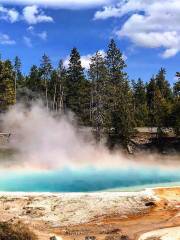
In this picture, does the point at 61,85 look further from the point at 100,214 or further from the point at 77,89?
the point at 100,214

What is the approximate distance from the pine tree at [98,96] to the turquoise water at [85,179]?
13.3 m

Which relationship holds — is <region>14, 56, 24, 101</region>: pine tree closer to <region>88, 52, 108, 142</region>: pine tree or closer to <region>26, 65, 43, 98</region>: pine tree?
<region>26, 65, 43, 98</region>: pine tree

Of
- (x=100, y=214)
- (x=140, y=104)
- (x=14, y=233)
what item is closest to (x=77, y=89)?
(x=140, y=104)

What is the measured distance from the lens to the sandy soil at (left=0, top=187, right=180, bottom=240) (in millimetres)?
20562

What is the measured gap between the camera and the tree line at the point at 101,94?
56.3m

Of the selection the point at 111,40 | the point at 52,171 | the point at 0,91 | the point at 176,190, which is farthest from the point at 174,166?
the point at 111,40

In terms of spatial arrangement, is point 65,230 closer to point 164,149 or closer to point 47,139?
point 47,139

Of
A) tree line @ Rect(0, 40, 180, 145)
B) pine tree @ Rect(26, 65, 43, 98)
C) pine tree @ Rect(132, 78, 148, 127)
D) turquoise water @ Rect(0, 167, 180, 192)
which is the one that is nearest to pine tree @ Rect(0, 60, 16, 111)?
tree line @ Rect(0, 40, 180, 145)

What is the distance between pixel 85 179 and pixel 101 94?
2257 cm

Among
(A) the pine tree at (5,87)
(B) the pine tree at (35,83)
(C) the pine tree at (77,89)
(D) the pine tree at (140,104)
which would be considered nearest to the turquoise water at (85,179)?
(A) the pine tree at (5,87)

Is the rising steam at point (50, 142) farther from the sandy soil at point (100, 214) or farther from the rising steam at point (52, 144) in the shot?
the sandy soil at point (100, 214)

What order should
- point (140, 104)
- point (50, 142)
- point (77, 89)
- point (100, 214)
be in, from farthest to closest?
point (140, 104) → point (77, 89) → point (50, 142) → point (100, 214)

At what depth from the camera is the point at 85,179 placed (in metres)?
37.2

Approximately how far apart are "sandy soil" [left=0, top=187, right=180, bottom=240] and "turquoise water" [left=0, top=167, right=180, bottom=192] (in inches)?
193
